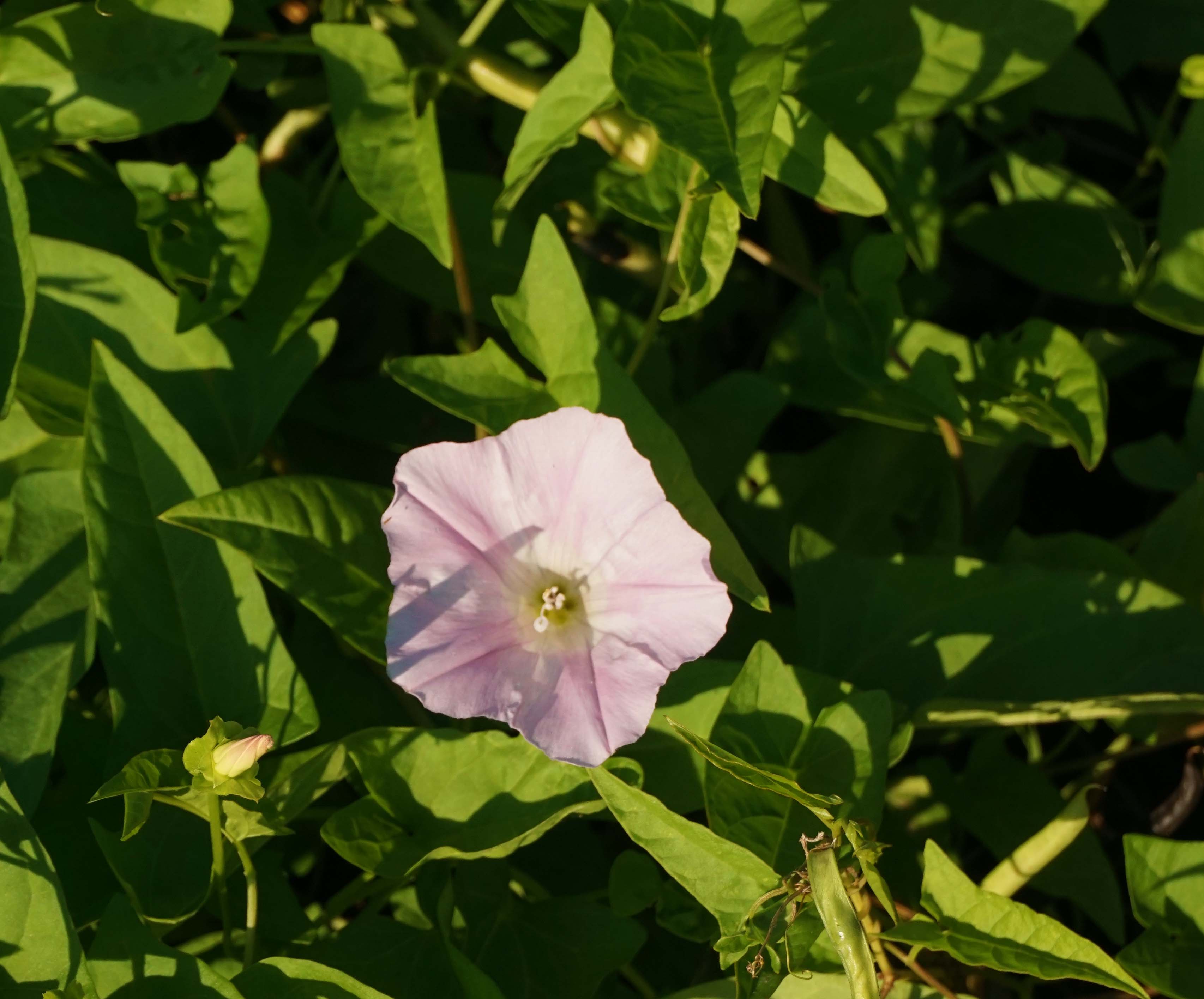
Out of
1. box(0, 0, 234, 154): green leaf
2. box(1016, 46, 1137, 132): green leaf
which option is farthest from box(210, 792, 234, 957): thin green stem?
box(1016, 46, 1137, 132): green leaf

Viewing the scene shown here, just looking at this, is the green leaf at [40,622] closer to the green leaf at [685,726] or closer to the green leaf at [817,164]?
Result: the green leaf at [685,726]

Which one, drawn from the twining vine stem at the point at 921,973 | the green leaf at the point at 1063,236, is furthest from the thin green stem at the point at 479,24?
the twining vine stem at the point at 921,973

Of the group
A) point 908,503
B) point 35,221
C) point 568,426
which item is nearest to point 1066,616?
point 908,503

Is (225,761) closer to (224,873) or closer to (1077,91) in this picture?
(224,873)

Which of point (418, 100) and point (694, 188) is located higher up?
point (694, 188)

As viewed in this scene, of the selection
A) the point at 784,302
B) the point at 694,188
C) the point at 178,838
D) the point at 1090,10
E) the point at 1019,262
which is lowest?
the point at 178,838

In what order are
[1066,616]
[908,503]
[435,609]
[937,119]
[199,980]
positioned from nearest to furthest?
[199,980] → [435,609] → [1066,616] → [908,503] → [937,119]

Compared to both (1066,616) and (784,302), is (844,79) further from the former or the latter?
(1066,616)
